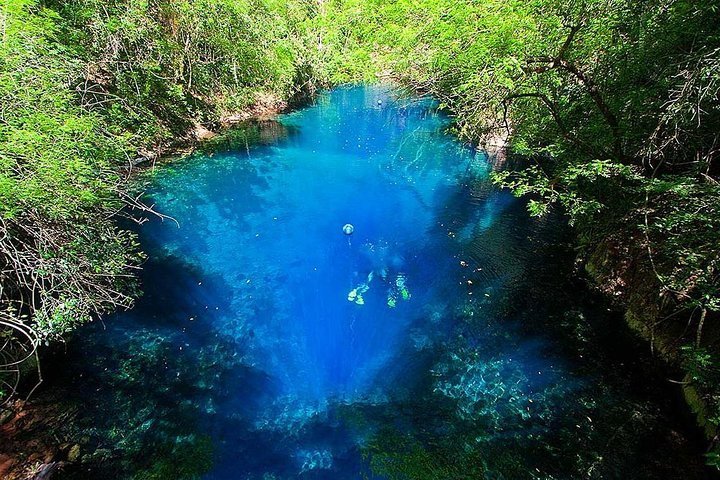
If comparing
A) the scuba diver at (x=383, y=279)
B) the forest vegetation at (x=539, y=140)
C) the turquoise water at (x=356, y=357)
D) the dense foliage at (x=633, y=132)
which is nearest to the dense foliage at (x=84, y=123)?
the forest vegetation at (x=539, y=140)

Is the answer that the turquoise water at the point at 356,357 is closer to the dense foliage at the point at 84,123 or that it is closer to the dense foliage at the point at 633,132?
the dense foliage at the point at 633,132

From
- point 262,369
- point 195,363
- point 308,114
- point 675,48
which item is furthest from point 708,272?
point 308,114

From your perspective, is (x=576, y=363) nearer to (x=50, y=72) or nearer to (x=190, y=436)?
(x=190, y=436)

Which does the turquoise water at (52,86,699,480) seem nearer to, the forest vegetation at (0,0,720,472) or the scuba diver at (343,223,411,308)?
the scuba diver at (343,223,411,308)

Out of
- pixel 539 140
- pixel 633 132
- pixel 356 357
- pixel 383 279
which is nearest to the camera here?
pixel 633 132

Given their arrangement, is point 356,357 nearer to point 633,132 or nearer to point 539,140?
point 633,132

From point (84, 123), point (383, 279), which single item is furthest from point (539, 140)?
point (84, 123)
